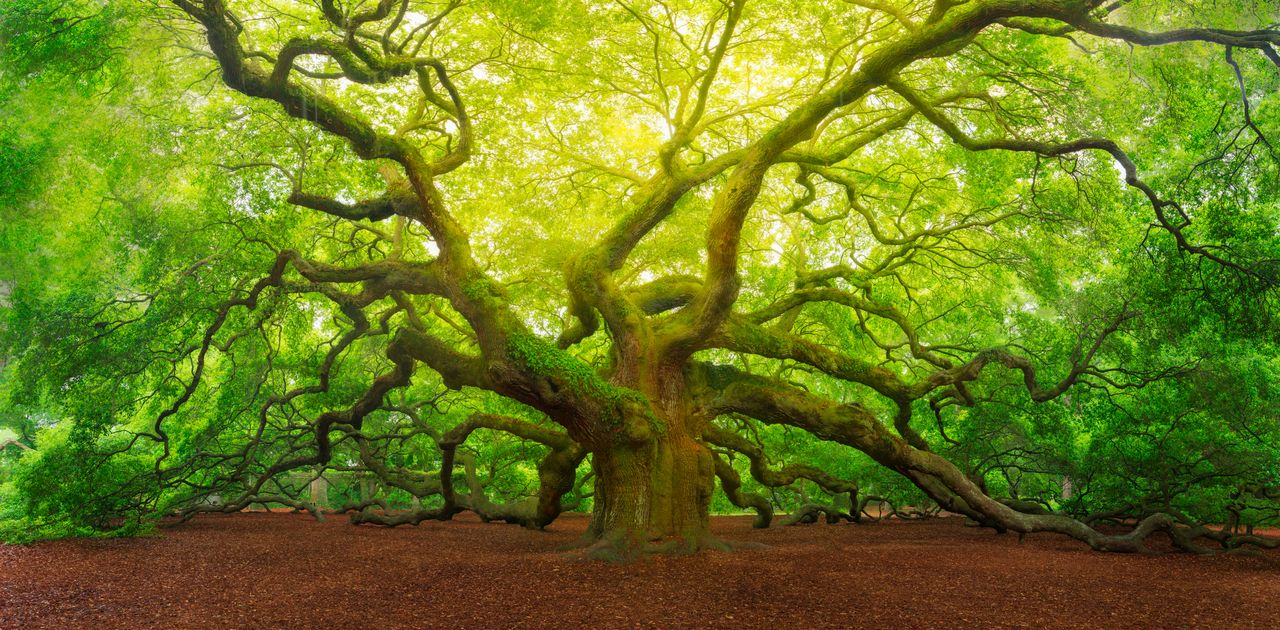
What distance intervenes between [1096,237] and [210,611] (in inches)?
443

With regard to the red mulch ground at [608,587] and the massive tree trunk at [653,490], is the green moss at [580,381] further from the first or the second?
the red mulch ground at [608,587]

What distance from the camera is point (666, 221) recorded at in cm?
1309

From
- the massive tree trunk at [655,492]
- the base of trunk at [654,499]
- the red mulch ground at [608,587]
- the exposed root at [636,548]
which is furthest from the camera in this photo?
the massive tree trunk at [655,492]

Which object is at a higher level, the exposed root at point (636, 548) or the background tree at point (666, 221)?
the background tree at point (666, 221)

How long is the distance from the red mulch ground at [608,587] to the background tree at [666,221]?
1.22m

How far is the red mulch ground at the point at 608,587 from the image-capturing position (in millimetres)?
4867

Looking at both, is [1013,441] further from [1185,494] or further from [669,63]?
[669,63]

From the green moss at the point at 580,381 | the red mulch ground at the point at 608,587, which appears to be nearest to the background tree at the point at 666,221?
the green moss at the point at 580,381

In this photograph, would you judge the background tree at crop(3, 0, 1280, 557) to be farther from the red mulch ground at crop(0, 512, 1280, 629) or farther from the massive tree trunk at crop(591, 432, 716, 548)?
the red mulch ground at crop(0, 512, 1280, 629)

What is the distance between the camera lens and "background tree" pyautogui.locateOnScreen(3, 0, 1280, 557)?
794 centimetres

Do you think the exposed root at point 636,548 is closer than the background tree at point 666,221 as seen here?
Yes

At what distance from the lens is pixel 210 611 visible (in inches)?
198

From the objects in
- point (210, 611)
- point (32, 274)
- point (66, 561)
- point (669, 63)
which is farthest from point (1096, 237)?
point (32, 274)

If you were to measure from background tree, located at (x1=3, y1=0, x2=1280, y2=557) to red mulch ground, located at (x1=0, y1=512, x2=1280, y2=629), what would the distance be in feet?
4.01
